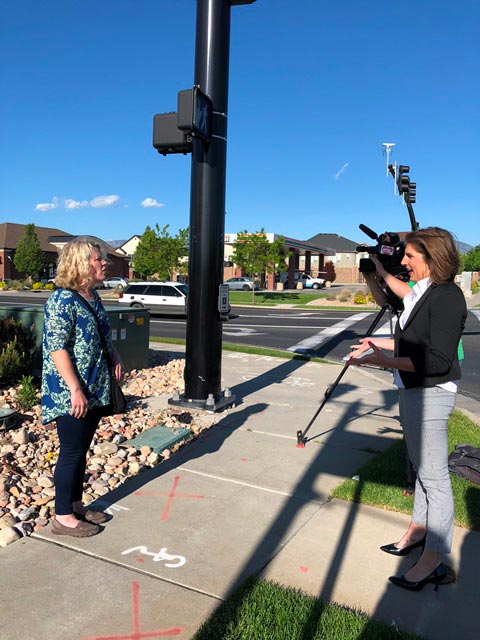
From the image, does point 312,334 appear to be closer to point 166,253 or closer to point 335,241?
point 166,253

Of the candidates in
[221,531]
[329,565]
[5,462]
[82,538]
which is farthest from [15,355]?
[329,565]

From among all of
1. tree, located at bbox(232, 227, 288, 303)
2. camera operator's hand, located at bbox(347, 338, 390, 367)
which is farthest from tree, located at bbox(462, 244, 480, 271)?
camera operator's hand, located at bbox(347, 338, 390, 367)

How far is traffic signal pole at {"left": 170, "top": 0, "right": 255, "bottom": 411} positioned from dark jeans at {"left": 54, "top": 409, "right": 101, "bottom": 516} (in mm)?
2673

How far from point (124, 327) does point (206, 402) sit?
7.83 ft

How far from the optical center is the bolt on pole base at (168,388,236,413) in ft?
18.6

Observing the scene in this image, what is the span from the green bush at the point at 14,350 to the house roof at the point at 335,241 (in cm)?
7702

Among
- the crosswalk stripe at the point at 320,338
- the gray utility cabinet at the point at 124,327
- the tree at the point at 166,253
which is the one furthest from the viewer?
the tree at the point at 166,253

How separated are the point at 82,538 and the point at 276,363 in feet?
22.6

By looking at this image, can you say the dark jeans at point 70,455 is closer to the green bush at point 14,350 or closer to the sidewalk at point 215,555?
the sidewalk at point 215,555

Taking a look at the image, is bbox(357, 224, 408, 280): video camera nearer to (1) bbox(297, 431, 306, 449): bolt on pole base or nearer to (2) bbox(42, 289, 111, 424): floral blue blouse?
(2) bbox(42, 289, 111, 424): floral blue blouse

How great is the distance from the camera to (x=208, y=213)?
5.48 meters

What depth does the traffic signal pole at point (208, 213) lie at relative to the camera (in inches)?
213

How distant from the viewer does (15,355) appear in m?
5.79

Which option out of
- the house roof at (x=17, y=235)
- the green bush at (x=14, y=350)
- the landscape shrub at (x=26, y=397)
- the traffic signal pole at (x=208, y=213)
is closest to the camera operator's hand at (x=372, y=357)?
the traffic signal pole at (x=208, y=213)
